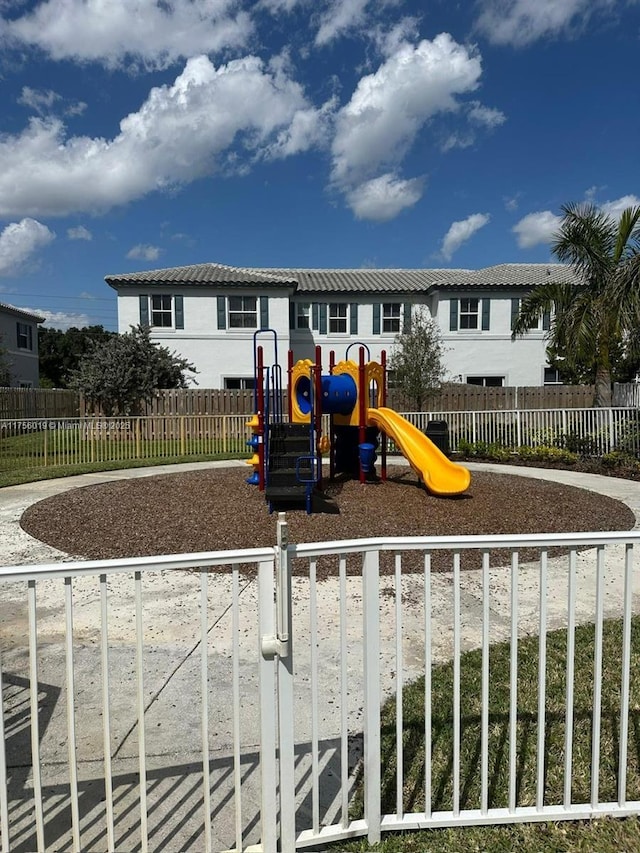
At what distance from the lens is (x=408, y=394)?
71.4 feet

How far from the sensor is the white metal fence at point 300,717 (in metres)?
2.10

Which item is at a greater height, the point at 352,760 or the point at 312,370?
the point at 312,370

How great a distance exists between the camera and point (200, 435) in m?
16.6

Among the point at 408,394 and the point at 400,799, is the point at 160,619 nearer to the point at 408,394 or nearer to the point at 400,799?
the point at 400,799

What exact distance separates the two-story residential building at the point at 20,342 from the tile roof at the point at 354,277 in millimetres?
10525

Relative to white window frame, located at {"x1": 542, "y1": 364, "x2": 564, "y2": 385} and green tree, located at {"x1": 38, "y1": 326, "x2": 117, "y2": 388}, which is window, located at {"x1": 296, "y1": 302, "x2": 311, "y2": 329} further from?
green tree, located at {"x1": 38, "y1": 326, "x2": 117, "y2": 388}

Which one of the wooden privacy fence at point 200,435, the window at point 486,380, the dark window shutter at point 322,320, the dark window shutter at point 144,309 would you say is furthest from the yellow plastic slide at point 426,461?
the window at point 486,380

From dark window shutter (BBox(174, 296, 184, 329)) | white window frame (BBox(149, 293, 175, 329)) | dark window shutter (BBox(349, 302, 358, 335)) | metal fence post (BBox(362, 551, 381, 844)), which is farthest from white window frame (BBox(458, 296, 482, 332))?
metal fence post (BBox(362, 551, 381, 844))

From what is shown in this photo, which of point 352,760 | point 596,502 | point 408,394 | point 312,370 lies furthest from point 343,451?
point 408,394

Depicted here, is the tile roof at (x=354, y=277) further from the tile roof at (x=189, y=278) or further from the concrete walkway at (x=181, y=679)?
the concrete walkway at (x=181, y=679)

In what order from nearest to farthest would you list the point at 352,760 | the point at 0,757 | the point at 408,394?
the point at 0,757, the point at 352,760, the point at 408,394

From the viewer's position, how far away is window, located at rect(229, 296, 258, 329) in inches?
1033

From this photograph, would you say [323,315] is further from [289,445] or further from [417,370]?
[289,445]

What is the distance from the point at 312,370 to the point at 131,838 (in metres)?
7.61
